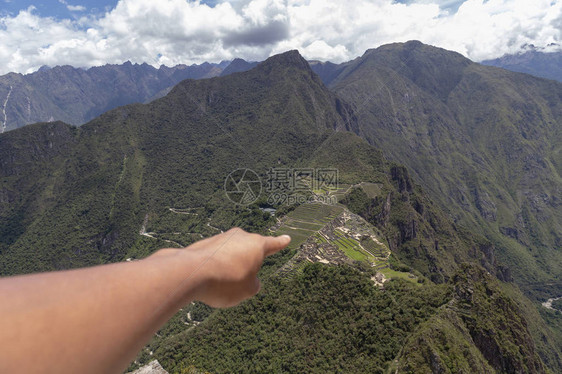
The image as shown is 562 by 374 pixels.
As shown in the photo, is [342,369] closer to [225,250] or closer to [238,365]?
[238,365]

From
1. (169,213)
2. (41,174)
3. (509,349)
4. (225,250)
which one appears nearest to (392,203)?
(509,349)

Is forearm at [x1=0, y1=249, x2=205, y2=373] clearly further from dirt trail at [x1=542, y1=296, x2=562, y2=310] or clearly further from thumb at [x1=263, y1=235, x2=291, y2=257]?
dirt trail at [x1=542, y1=296, x2=562, y2=310]

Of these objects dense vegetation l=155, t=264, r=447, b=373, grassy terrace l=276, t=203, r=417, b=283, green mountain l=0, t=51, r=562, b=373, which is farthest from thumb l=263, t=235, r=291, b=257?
grassy terrace l=276, t=203, r=417, b=283

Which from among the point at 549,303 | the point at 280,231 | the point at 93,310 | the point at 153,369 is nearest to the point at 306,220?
the point at 280,231

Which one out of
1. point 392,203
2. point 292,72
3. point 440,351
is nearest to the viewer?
point 440,351

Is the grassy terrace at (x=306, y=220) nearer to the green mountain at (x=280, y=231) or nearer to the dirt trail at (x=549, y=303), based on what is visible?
the green mountain at (x=280, y=231)

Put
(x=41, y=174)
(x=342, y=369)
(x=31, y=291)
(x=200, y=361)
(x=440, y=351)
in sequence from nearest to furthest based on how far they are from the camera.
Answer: (x=31, y=291)
(x=440, y=351)
(x=342, y=369)
(x=200, y=361)
(x=41, y=174)

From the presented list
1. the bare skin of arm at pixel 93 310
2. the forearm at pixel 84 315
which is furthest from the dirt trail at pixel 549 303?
the forearm at pixel 84 315
